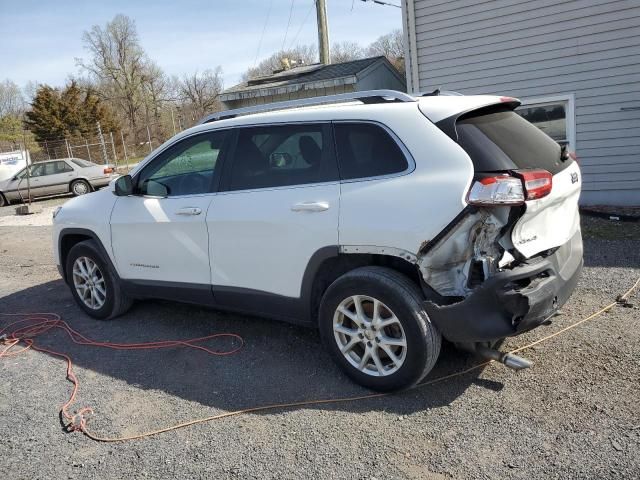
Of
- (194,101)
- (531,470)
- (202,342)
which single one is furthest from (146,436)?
(194,101)

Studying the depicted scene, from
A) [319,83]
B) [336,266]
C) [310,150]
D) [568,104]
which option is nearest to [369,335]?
[336,266]

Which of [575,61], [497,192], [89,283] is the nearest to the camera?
[497,192]

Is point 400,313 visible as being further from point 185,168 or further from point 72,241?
point 72,241

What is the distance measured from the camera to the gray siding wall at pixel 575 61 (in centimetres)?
812

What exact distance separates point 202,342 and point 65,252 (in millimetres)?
2011

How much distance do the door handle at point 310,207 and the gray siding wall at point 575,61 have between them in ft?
21.8

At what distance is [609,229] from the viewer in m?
7.02

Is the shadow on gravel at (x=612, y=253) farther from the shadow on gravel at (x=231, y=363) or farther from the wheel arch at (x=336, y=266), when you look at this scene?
the wheel arch at (x=336, y=266)

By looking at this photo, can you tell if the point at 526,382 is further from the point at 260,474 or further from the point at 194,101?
the point at 194,101

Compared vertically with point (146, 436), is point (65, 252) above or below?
above

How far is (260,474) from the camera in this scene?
9.12ft

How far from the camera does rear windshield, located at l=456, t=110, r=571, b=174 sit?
311cm

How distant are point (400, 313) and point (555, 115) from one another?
22.9ft

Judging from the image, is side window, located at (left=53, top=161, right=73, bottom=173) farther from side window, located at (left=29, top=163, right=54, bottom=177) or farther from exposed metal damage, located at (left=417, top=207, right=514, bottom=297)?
exposed metal damage, located at (left=417, top=207, right=514, bottom=297)
